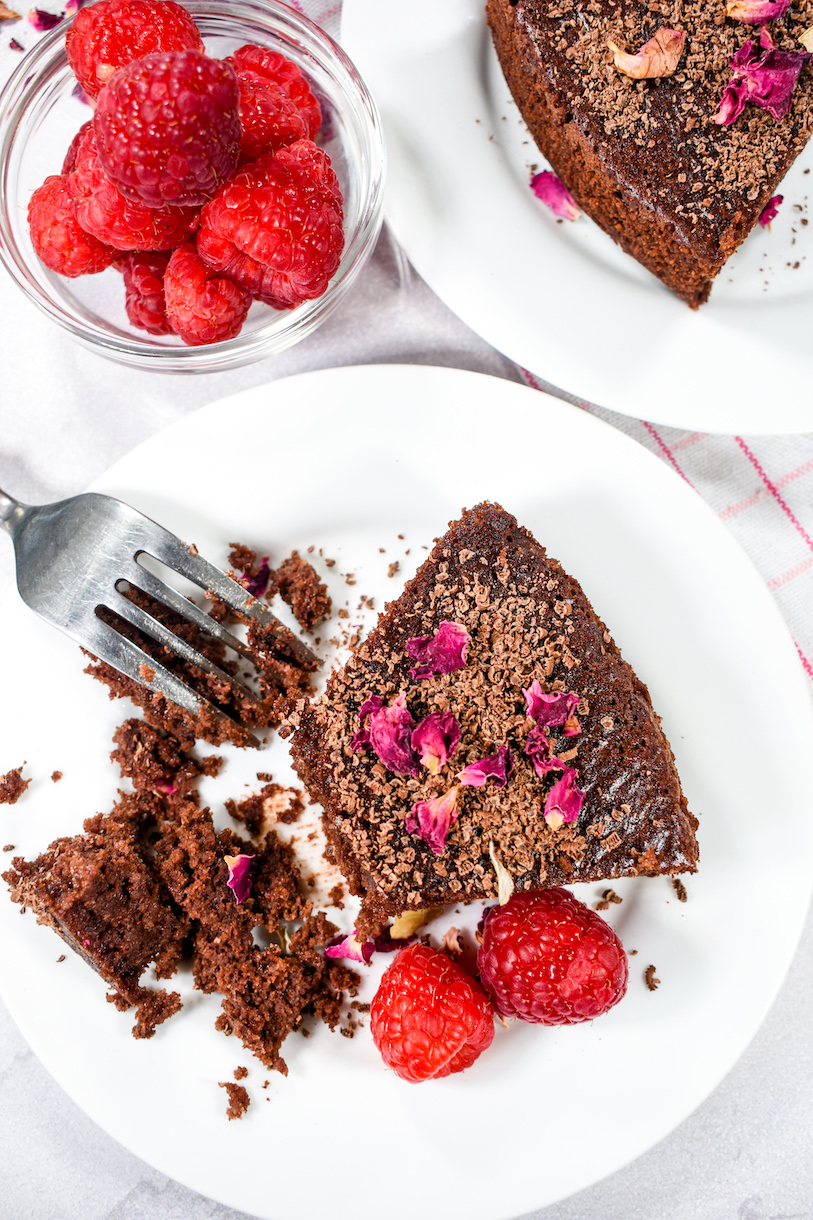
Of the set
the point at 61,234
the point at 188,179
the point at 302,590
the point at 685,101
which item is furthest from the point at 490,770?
the point at 685,101

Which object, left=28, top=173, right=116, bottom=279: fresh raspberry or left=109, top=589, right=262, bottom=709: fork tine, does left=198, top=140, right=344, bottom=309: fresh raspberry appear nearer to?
left=28, top=173, right=116, bottom=279: fresh raspberry

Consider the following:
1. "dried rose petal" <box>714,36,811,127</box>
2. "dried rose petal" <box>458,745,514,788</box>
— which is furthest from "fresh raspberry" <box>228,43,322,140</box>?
"dried rose petal" <box>458,745,514,788</box>

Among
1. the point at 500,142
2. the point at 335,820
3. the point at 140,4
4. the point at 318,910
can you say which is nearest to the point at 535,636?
the point at 335,820

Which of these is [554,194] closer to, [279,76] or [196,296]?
[279,76]

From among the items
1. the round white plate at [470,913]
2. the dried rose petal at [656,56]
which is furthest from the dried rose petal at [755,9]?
the round white plate at [470,913]

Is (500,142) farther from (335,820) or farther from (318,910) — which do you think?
(318,910)

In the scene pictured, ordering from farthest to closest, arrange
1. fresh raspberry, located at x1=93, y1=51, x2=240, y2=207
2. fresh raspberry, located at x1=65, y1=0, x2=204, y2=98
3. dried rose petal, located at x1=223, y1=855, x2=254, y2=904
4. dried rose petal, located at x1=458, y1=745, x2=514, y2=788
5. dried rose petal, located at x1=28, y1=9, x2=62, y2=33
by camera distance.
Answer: dried rose petal, located at x1=28, y1=9, x2=62, y2=33
dried rose petal, located at x1=223, y1=855, x2=254, y2=904
dried rose petal, located at x1=458, y1=745, x2=514, y2=788
fresh raspberry, located at x1=65, y1=0, x2=204, y2=98
fresh raspberry, located at x1=93, y1=51, x2=240, y2=207

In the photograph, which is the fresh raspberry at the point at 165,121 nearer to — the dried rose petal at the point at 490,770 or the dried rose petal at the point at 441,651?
the dried rose petal at the point at 441,651
